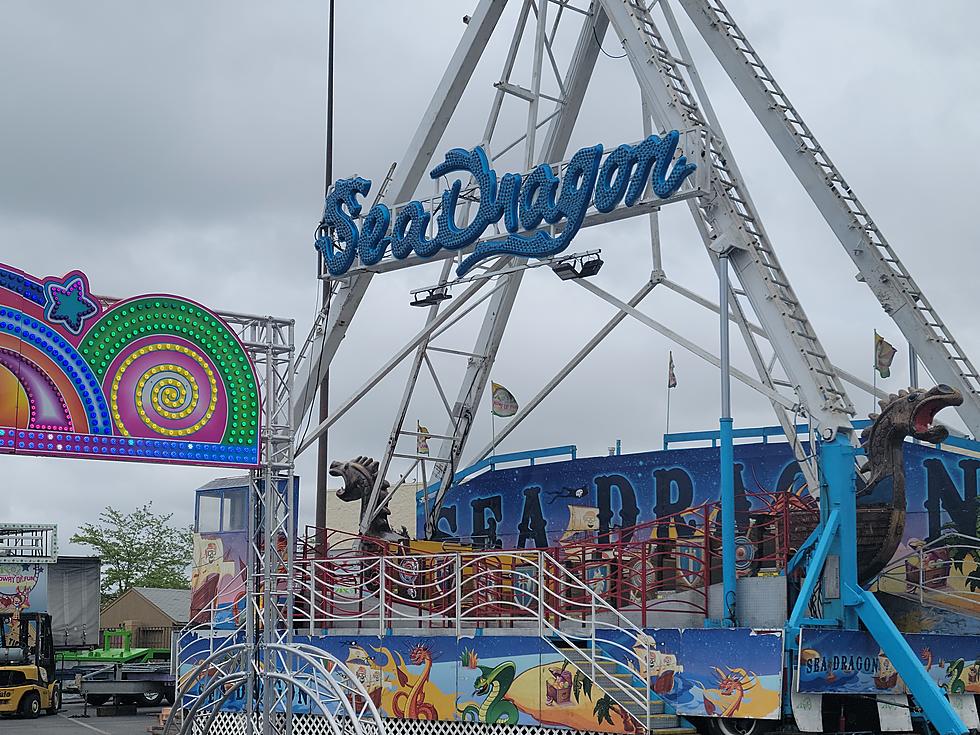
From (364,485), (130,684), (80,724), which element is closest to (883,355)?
(364,485)

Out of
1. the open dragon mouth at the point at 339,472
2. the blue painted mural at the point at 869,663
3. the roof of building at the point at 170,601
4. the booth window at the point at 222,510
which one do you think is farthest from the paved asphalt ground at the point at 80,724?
the roof of building at the point at 170,601

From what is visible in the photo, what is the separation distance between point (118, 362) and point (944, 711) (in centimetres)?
1074

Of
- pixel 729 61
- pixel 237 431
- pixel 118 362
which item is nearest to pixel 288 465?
pixel 237 431

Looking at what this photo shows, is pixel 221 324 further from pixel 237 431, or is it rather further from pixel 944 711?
pixel 944 711

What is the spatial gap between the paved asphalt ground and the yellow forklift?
1.07ft

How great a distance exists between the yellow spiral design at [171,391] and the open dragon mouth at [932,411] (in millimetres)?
9373

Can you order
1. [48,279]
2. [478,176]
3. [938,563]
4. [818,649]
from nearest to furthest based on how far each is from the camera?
1. [48,279]
2. [818,649]
3. [938,563]
4. [478,176]

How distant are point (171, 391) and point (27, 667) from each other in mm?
19543

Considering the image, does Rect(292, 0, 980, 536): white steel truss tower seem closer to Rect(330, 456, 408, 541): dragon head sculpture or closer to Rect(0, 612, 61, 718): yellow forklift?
Rect(330, 456, 408, 541): dragon head sculpture

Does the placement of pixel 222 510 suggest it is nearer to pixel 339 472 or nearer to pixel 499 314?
pixel 339 472

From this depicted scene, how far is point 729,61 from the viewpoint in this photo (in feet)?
78.8

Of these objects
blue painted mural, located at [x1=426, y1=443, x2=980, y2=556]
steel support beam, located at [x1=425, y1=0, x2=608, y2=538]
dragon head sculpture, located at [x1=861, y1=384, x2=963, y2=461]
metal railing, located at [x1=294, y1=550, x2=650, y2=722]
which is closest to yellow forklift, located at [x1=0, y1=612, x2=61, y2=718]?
blue painted mural, located at [x1=426, y1=443, x2=980, y2=556]

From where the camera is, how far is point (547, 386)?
27.1 meters

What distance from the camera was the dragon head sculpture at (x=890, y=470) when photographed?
65.5ft
